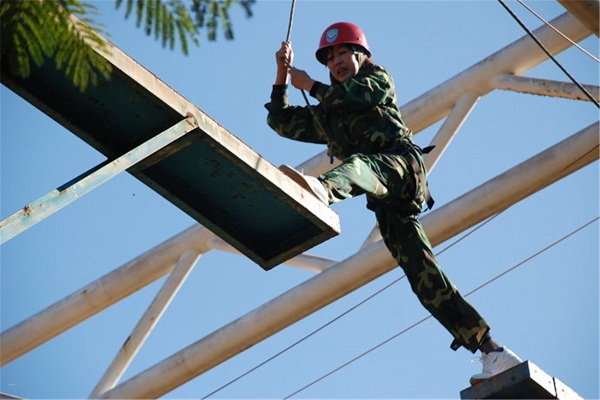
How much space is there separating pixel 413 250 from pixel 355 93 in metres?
0.93

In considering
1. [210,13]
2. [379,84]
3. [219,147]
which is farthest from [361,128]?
[210,13]

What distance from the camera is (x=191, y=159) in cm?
713

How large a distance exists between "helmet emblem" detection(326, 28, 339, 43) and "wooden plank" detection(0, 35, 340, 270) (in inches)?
65.5

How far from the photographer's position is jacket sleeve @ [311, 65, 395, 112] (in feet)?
27.5

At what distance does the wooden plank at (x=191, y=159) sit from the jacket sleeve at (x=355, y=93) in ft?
3.50

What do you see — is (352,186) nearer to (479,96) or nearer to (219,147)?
(219,147)

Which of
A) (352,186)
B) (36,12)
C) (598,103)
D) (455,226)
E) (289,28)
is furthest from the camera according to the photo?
(455,226)

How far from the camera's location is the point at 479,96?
11883 mm

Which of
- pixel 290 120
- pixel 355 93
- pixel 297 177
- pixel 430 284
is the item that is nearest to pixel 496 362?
pixel 430 284

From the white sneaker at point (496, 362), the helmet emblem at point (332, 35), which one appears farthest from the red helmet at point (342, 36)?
the white sneaker at point (496, 362)

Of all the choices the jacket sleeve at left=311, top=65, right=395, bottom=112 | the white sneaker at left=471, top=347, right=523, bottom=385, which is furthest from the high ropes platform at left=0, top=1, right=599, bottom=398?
the jacket sleeve at left=311, top=65, right=395, bottom=112

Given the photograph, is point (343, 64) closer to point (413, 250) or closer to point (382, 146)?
point (382, 146)

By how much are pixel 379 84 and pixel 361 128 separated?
26 cm

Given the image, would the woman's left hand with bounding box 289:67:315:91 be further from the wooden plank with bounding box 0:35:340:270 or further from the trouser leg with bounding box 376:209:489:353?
the wooden plank with bounding box 0:35:340:270
